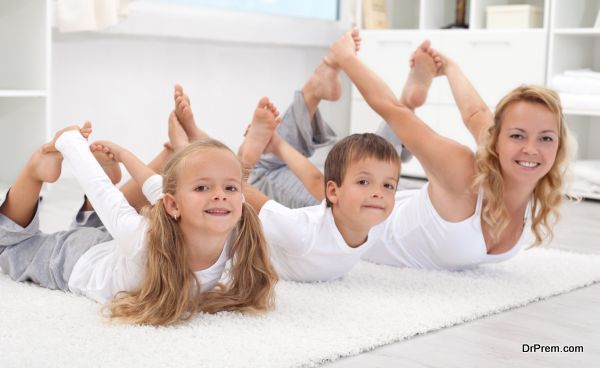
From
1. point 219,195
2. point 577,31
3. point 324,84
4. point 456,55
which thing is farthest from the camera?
point 456,55

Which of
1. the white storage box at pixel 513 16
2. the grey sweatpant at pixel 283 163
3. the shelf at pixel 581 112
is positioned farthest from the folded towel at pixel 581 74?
the grey sweatpant at pixel 283 163

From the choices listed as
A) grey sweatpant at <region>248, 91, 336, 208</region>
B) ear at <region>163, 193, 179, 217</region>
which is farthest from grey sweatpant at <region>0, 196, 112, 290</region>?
grey sweatpant at <region>248, 91, 336, 208</region>

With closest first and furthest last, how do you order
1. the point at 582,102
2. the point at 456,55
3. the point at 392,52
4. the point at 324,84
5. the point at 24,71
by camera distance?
1. the point at 324,84
2. the point at 24,71
3. the point at 582,102
4. the point at 456,55
5. the point at 392,52

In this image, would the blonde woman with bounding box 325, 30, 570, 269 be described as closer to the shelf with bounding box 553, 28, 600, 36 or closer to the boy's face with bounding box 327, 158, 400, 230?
the boy's face with bounding box 327, 158, 400, 230

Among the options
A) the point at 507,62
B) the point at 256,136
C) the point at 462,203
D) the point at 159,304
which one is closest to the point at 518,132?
the point at 462,203

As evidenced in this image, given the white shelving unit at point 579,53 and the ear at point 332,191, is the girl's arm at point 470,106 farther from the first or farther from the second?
the white shelving unit at point 579,53

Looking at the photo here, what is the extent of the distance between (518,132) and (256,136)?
2.14ft

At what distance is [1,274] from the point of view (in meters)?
1.91

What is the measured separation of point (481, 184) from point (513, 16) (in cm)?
192

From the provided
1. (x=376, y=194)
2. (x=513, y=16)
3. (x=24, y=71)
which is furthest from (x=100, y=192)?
(x=513, y=16)

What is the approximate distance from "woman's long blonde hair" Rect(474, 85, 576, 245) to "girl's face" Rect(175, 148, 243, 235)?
573 mm

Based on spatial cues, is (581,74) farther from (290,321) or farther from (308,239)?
(290,321)

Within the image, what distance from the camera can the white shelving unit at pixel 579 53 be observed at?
136 inches

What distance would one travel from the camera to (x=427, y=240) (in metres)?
2.05
